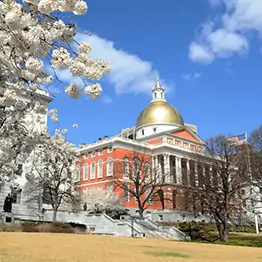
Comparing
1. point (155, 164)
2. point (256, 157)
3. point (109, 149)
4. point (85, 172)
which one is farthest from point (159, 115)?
point (256, 157)

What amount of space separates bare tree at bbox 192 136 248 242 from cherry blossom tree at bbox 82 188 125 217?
15070mm

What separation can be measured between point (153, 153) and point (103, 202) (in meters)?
18.3

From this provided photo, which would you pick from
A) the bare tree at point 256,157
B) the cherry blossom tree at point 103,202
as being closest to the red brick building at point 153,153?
the cherry blossom tree at point 103,202

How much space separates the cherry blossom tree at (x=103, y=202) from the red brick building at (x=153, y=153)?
158 inches

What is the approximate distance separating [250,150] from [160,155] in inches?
1191

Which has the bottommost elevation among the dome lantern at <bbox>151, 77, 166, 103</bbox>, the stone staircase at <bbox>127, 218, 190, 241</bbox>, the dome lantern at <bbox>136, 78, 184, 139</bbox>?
the stone staircase at <bbox>127, 218, 190, 241</bbox>

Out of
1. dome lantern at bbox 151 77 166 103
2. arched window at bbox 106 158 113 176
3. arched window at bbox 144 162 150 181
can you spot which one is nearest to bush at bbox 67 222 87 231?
arched window at bbox 144 162 150 181

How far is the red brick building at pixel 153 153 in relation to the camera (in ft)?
215

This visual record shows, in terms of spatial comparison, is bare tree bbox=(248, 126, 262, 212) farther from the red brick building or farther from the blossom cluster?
the blossom cluster

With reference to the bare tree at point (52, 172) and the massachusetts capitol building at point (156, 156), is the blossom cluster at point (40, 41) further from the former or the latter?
the massachusetts capitol building at point (156, 156)

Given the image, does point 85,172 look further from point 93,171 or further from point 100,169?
point 100,169

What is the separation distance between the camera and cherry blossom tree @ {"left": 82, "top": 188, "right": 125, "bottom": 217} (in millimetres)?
55375

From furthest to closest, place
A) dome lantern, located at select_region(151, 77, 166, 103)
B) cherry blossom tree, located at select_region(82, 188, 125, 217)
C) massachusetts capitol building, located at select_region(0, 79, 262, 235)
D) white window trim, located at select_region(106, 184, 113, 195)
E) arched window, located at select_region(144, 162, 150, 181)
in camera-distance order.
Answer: dome lantern, located at select_region(151, 77, 166, 103), white window trim, located at select_region(106, 184, 113, 195), arched window, located at select_region(144, 162, 150, 181), cherry blossom tree, located at select_region(82, 188, 125, 217), massachusetts capitol building, located at select_region(0, 79, 262, 235)

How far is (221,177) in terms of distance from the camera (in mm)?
40031
